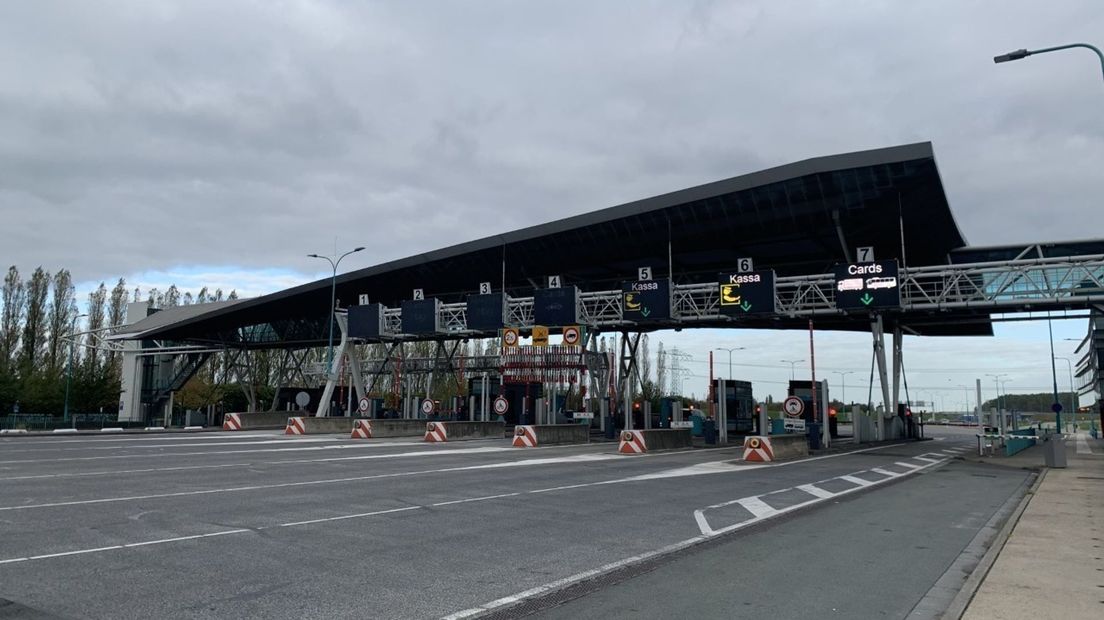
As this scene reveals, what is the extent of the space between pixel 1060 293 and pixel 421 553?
3312 centimetres

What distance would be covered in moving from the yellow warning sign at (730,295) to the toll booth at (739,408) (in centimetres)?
1395

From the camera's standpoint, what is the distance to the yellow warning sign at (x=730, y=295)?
1374 inches

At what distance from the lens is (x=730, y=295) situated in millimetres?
35062

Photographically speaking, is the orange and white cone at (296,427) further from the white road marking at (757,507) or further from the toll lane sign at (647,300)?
the white road marking at (757,507)

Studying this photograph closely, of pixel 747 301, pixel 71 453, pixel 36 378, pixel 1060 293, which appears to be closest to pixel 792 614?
pixel 71 453

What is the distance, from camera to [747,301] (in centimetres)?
3456

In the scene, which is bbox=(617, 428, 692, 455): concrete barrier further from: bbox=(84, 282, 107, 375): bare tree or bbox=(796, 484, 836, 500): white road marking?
bbox=(84, 282, 107, 375): bare tree

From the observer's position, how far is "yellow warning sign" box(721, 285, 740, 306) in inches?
1374

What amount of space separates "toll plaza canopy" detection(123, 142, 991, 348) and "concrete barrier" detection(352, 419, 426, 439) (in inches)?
444

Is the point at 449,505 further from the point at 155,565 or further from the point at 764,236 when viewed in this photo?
the point at 764,236

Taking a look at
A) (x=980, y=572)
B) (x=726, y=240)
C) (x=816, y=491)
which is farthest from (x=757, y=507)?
(x=726, y=240)

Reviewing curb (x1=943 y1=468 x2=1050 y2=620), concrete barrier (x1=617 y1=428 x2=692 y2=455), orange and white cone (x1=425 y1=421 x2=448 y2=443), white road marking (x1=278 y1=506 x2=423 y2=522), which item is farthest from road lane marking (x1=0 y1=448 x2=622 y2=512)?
curb (x1=943 y1=468 x2=1050 y2=620)

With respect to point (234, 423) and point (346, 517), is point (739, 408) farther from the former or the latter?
point (346, 517)

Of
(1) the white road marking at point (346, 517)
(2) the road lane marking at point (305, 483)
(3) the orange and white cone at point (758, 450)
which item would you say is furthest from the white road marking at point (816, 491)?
(1) the white road marking at point (346, 517)
